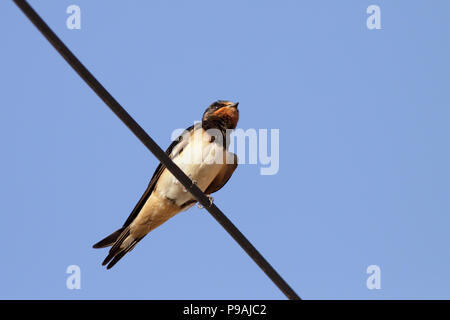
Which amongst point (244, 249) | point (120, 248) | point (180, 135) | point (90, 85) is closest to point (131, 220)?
point (120, 248)

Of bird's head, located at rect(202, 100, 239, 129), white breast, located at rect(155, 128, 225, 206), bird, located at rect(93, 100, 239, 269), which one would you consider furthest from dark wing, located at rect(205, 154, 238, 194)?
bird's head, located at rect(202, 100, 239, 129)

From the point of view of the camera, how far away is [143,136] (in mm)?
4059

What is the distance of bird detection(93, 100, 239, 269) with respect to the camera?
6496 millimetres

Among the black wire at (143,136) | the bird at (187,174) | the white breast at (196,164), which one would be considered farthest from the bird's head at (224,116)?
the black wire at (143,136)

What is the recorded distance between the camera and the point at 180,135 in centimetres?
686

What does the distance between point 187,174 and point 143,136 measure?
8.03ft

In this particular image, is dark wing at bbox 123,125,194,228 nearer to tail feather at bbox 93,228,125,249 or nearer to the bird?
the bird

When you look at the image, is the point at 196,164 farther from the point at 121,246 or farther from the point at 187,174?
the point at 121,246

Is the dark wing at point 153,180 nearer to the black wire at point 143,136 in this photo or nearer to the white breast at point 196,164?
the white breast at point 196,164

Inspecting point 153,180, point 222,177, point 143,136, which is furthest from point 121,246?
point 143,136
